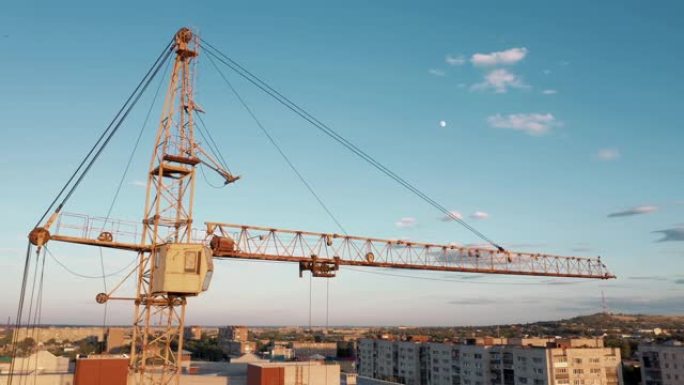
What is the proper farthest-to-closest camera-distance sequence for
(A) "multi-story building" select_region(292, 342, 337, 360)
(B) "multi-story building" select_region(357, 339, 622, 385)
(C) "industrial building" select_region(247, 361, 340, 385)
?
(A) "multi-story building" select_region(292, 342, 337, 360) → (B) "multi-story building" select_region(357, 339, 622, 385) → (C) "industrial building" select_region(247, 361, 340, 385)

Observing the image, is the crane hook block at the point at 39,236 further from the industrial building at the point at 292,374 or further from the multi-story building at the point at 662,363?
the multi-story building at the point at 662,363

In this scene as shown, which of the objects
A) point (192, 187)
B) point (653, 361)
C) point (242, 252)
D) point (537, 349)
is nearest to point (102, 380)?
point (242, 252)

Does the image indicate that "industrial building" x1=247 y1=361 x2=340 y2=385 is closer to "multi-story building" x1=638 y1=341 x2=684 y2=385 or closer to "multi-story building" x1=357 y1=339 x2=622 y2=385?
"multi-story building" x1=357 y1=339 x2=622 y2=385

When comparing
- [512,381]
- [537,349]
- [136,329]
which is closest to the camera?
[136,329]

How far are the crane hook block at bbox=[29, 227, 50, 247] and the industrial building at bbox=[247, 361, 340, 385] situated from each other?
81.2 ft

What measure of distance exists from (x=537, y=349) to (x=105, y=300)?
59.6m

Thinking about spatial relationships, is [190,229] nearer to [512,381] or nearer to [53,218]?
[53,218]

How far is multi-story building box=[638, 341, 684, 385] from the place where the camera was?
70438mm

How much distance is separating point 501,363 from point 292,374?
40803 millimetres

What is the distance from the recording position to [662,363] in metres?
72.8

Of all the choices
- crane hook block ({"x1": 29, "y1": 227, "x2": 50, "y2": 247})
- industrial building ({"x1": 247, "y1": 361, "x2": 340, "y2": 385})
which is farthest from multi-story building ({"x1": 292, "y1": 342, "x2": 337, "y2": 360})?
crane hook block ({"x1": 29, "y1": 227, "x2": 50, "y2": 247})

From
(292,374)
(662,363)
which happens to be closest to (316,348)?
(662,363)

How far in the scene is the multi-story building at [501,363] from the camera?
72.3 meters

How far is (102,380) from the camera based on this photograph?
1940 inches
